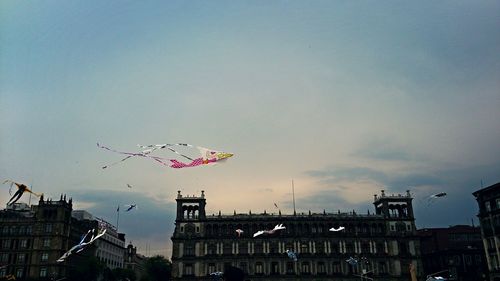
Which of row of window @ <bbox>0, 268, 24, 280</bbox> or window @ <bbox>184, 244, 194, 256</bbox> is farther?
window @ <bbox>184, 244, 194, 256</bbox>

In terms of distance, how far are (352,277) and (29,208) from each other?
270ft

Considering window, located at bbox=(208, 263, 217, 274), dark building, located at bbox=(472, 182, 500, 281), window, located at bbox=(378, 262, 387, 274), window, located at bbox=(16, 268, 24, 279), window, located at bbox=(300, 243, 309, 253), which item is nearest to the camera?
dark building, located at bbox=(472, 182, 500, 281)

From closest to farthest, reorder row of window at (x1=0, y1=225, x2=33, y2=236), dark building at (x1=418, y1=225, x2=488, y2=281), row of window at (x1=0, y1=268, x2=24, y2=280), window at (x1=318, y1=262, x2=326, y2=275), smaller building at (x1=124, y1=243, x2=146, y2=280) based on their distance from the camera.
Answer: row of window at (x1=0, y1=268, x2=24, y2=280)
window at (x1=318, y1=262, x2=326, y2=275)
dark building at (x1=418, y1=225, x2=488, y2=281)
row of window at (x1=0, y1=225, x2=33, y2=236)
smaller building at (x1=124, y1=243, x2=146, y2=280)

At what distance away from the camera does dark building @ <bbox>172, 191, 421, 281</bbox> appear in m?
93.4

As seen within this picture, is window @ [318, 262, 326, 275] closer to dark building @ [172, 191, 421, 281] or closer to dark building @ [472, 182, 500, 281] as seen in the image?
dark building @ [172, 191, 421, 281]

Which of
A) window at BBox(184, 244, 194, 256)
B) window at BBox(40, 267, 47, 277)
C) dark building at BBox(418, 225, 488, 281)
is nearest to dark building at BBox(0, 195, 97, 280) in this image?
window at BBox(40, 267, 47, 277)

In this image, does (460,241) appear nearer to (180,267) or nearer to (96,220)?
(180,267)

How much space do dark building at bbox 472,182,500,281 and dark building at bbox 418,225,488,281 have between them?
17.1 meters

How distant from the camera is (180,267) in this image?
93.1 metres

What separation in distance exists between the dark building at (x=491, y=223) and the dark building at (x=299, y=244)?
19979 millimetres

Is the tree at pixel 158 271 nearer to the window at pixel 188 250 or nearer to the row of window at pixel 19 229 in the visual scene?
the window at pixel 188 250

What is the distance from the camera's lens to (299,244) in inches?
3775

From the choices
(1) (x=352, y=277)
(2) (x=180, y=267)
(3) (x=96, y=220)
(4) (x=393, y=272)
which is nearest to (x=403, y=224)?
(4) (x=393, y=272)

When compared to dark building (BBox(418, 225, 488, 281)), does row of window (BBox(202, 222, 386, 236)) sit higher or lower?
higher
